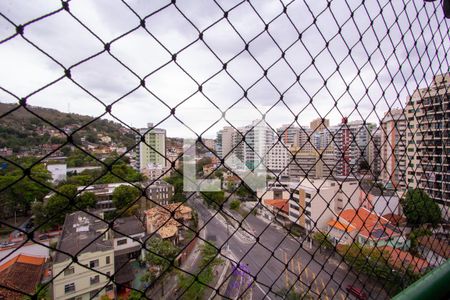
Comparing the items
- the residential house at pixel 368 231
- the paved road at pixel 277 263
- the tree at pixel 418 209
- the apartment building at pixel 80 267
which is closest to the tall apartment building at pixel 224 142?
the residential house at pixel 368 231

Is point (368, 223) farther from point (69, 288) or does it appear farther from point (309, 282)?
point (69, 288)

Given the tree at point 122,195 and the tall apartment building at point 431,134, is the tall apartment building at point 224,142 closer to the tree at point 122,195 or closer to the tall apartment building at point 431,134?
the tall apartment building at point 431,134

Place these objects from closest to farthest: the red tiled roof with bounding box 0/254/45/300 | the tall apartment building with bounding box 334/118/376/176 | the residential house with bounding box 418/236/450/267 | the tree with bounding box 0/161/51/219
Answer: the tree with bounding box 0/161/51/219
the tall apartment building with bounding box 334/118/376/176
the residential house with bounding box 418/236/450/267
the red tiled roof with bounding box 0/254/45/300

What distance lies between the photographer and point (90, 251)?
297cm

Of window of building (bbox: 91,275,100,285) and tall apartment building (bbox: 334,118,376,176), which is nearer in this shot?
tall apartment building (bbox: 334,118,376,176)

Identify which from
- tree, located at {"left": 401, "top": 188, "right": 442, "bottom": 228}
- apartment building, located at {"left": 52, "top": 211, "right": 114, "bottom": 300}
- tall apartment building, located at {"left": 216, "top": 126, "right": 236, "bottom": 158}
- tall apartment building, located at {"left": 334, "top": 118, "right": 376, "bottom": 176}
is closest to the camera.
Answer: tall apartment building, located at {"left": 334, "top": 118, "right": 376, "bottom": 176}

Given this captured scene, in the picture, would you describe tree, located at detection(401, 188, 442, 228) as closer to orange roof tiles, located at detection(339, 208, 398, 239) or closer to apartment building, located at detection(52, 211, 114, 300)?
orange roof tiles, located at detection(339, 208, 398, 239)

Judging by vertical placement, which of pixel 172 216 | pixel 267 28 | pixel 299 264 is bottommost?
pixel 299 264

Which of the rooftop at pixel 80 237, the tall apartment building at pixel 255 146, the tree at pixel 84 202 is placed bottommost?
the rooftop at pixel 80 237

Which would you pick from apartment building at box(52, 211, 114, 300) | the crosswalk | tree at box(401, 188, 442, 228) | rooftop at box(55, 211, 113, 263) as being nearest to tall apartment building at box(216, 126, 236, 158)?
tree at box(401, 188, 442, 228)

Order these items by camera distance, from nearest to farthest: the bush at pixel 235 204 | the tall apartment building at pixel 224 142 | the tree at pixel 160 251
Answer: the tall apartment building at pixel 224 142 → the tree at pixel 160 251 → the bush at pixel 235 204

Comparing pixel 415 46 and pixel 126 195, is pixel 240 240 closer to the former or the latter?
pixel 126 195

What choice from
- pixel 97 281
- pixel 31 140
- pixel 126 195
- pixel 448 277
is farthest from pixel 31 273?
pixel 448 277

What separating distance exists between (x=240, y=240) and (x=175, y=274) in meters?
2.72
